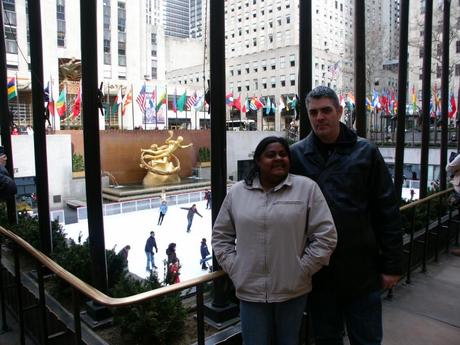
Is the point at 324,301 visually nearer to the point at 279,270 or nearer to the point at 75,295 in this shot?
the point at 279,270

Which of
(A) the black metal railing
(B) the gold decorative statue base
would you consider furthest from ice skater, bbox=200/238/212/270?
(B) the gold decorative statue base

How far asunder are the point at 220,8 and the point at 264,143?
1781 mm

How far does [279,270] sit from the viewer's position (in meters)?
1.95

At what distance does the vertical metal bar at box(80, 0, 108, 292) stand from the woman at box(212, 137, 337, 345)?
1844 millimetres

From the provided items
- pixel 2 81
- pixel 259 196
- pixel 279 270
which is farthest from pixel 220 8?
pixel 2 81

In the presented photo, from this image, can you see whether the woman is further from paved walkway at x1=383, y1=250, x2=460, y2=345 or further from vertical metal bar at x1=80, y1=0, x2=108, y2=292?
vertical metal bar at x1=80, y1=0, x2=108, y2=292

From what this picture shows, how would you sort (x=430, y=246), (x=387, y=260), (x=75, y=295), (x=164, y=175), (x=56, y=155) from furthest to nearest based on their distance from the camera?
(x=164, y=175) < (x=56, y=155) < (x=430, y=246) < (x=75, y=295) < (x=387, y=260)

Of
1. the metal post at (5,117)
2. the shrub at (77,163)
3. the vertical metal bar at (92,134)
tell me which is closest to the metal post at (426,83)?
the vertical metal bar at (92,134)

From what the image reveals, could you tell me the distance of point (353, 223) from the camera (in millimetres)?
Answer: 2064

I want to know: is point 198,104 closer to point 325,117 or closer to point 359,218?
point 325,117

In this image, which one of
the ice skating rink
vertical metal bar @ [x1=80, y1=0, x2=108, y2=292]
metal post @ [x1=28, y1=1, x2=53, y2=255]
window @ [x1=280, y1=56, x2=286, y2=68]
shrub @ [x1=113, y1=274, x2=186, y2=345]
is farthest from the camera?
window @ [x1=280, y1=56, x2=286, y2=68]

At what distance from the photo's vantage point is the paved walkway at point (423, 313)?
3.28 metres

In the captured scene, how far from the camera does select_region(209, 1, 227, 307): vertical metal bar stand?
332 centimetres

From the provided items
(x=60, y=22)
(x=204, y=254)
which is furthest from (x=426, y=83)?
(x=60, y=22)
